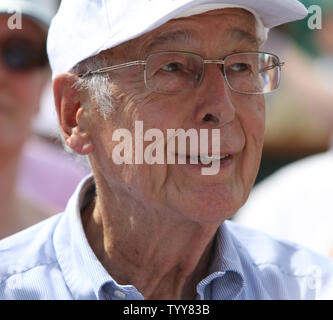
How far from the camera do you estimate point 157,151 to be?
227cm

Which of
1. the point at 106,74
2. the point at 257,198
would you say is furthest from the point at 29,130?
the point at 106,74

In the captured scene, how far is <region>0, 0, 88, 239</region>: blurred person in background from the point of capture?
364 centimetres

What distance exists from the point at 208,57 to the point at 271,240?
31.6 inches

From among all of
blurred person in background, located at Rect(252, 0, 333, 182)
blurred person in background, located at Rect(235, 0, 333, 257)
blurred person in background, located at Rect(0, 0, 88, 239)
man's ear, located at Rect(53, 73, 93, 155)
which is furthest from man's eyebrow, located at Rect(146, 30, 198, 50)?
blurred person in background, located at Rect(252, 0, 333, 182)

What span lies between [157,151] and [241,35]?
0.48 meters

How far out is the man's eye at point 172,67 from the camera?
7.54ft

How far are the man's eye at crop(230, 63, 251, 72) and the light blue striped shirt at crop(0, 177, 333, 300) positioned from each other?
56cm

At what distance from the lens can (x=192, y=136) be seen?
2.25 metres

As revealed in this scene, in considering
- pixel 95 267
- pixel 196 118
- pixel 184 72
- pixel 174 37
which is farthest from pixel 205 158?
pixel 95 267

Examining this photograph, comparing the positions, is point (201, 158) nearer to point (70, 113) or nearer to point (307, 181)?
point (70, 113)

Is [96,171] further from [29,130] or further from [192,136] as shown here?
[29,130]

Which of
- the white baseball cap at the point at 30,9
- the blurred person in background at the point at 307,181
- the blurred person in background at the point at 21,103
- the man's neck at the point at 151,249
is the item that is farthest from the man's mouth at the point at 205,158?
the white baseball cap at the point at 30,9

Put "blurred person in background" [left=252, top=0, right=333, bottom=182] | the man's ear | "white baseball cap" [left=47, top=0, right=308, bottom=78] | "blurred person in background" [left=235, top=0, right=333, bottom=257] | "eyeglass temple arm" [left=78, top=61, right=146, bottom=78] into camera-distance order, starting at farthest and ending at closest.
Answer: "blurred person in background" [left=252, top=0, right=333, bottom=182], "blurred person in background" [left=235, top=0, right=333, bottom=257], the man's ear, "eyeglass temple arm" [left=78, top=61, right=146, bottom=78], "white baseball cap" [left=47, top=0, right=308, bottom=78]

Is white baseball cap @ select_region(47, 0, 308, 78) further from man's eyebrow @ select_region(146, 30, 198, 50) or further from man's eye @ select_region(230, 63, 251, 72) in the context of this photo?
man's eye @ select_region(230, 63, 251, 72)
